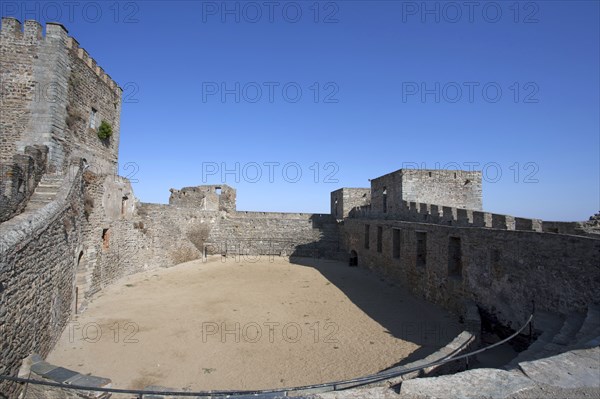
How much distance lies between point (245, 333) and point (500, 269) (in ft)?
22.6

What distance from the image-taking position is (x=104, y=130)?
48.0 ft

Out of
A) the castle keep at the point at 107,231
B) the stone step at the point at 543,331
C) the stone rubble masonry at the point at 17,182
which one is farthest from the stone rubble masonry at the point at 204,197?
the stone step at the point at 543,331

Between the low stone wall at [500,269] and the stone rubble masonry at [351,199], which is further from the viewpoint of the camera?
the stone rubble masonry at [351,199]

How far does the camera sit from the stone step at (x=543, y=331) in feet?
16.3

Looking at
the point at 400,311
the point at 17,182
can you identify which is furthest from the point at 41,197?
the point at 400,311

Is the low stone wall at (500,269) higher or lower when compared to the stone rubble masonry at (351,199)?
lower

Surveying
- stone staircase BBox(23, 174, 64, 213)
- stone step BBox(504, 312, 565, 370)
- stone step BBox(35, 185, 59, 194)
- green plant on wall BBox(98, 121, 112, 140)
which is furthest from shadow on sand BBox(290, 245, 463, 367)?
green plant on wall BBox(98, 121, 112, 140)

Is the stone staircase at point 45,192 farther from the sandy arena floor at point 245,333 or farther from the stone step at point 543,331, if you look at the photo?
the stone step at point 543,331

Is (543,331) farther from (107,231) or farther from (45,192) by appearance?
(107,231)

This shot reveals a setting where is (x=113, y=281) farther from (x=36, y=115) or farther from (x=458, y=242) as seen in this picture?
(x=458, y=242)

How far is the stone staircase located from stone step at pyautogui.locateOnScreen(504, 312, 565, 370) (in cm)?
1086

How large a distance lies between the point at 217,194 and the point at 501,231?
21.7m

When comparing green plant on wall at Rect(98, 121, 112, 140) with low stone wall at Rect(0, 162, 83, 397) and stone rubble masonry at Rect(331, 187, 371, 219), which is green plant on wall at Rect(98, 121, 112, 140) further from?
stone rubble masonry at Rect(331, 187, 371, 219)

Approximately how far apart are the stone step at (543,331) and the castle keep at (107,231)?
21 cm
